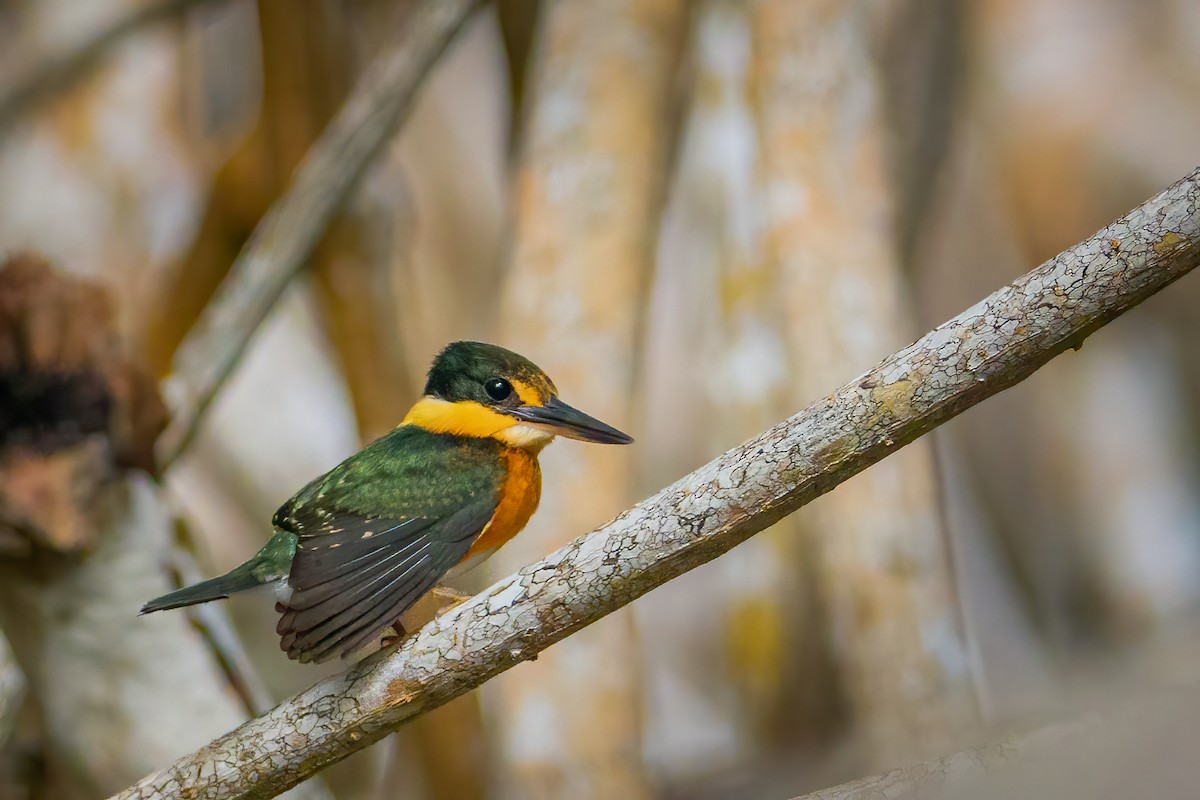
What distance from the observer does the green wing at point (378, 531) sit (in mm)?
1234

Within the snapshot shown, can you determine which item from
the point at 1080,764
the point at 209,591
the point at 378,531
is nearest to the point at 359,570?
the point at 378,531

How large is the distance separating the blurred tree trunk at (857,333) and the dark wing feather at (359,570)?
1348 mm

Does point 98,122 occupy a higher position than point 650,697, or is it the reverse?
point 98,122

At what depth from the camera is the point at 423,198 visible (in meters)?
4.59

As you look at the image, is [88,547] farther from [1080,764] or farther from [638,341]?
[1080,764]

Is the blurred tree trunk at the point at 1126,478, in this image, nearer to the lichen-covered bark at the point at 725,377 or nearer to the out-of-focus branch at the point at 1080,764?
the lichen-covered bark at the point at 725,377

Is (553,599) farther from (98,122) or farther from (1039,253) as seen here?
(98,122)

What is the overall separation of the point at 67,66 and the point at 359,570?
3224 millimetres

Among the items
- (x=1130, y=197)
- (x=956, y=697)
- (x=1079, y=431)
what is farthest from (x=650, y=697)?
(x=1130, y=197)

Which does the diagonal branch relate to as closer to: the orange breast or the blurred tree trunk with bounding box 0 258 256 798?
the orange breast

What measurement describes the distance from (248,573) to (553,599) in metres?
0.38

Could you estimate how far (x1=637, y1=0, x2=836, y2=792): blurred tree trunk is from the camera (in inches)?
127

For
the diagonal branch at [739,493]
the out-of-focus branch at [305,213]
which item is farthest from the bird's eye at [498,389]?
the out-of-focus branch at [305,213]

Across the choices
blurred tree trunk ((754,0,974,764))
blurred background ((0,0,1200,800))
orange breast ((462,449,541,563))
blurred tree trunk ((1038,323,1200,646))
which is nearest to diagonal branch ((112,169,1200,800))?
orange breast ((462,449,541,563))
